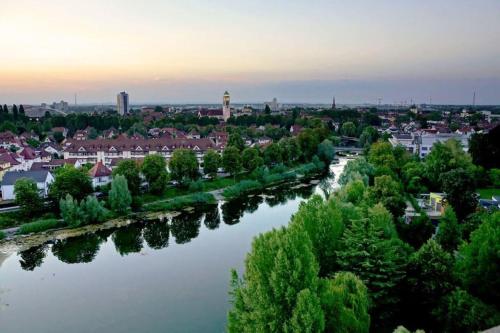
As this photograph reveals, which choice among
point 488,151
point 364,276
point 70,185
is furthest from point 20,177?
point 488,151

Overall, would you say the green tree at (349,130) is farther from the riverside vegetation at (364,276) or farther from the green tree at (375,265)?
the green tree at (375,265)

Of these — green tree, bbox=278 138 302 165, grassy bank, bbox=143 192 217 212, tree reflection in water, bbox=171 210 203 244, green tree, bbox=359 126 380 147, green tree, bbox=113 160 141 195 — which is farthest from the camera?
green tree, bbox=359 126 380 147

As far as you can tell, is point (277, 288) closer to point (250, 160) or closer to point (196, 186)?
point (196, 186)

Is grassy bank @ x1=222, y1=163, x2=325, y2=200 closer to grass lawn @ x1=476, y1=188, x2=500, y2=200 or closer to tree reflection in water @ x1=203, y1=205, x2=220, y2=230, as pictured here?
tree reflection in water @ x1=203, y1=205, x2=220, y2=230

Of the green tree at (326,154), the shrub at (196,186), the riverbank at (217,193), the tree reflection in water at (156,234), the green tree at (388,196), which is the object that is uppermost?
the green tree at (388,196)

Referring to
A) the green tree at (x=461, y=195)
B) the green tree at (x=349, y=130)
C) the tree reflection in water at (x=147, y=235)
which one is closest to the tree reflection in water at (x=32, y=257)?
the tree reflection in water at (x=147, y=235)

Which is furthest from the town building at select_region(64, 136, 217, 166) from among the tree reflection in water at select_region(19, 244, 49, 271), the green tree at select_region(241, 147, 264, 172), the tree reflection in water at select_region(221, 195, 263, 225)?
the tree reflection in water at select_region(19, 244, 49, 271)
